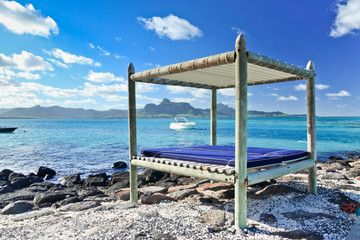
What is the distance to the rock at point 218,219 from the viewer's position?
3.92 m

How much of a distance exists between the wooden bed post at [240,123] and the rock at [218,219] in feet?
1.02

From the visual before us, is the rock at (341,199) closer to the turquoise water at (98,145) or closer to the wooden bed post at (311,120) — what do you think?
the wooden bed post at (311,120)

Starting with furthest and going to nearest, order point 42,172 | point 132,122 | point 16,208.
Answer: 1. point 42,172
2. point 16,208
3. point 132,122

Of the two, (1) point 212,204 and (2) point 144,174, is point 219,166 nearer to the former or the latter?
(1) point 212,204

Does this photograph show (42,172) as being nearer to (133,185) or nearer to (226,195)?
→ (133,185)

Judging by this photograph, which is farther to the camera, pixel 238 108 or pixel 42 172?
pixel 42 172

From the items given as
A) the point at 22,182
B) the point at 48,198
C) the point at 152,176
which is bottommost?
the point at 22,182

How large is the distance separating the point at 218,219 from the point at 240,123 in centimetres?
161

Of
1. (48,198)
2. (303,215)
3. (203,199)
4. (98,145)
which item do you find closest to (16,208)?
(48,198)

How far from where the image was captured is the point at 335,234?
3516mm

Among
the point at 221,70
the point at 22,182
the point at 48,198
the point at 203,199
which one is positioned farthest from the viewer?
the point at 22,182

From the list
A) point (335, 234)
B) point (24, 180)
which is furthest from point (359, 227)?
point (24, 180)

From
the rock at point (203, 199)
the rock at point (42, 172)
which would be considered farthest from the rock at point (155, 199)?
the rock at point (42, 172)

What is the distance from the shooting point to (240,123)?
3584 millimetres
